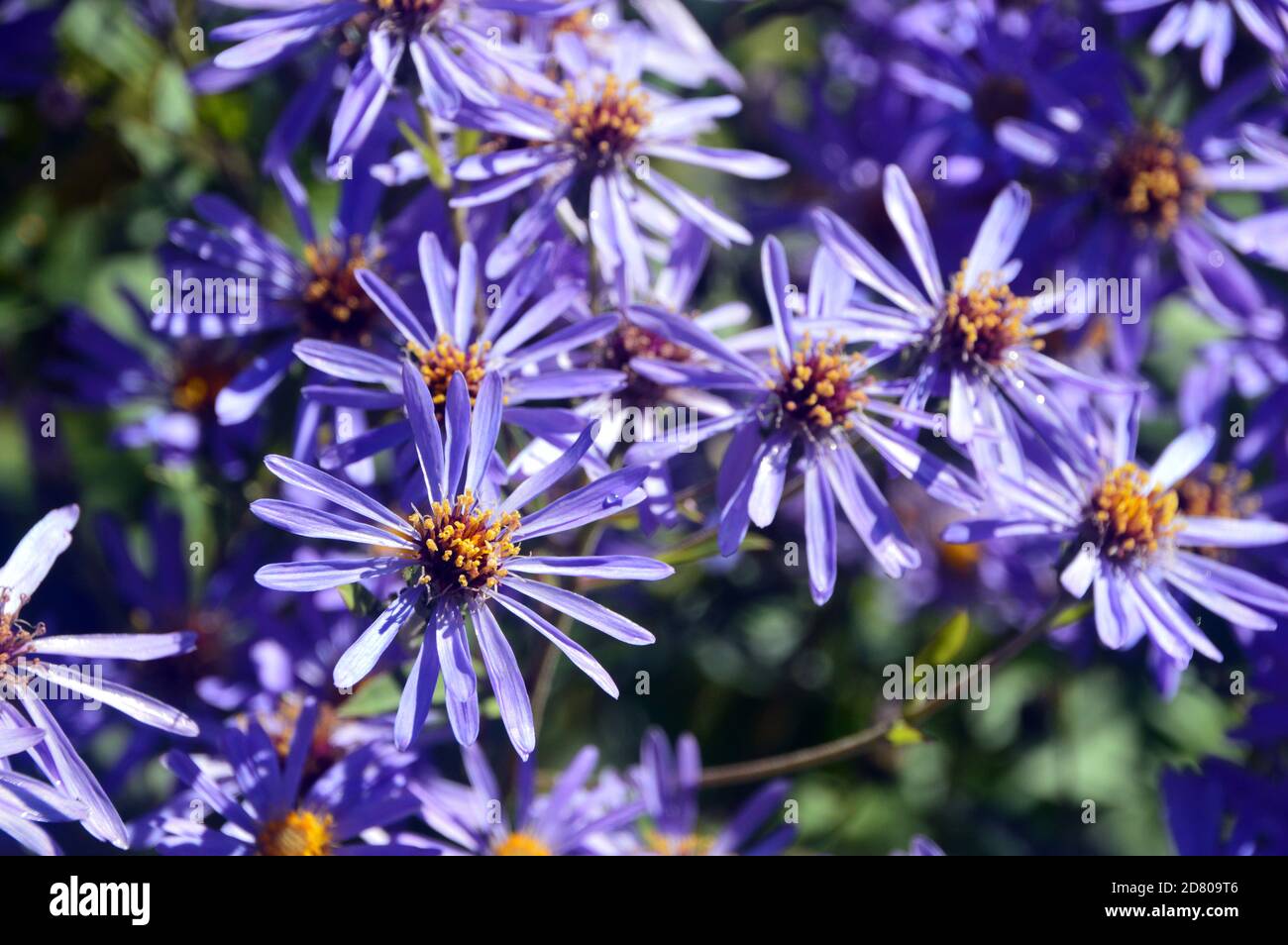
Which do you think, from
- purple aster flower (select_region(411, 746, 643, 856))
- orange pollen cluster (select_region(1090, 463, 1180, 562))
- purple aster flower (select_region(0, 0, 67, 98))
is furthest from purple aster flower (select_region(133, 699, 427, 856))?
purple aster flower (select_region(0, 0, 67, 98))

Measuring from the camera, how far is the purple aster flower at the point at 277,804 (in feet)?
7.18

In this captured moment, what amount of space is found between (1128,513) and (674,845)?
106cm

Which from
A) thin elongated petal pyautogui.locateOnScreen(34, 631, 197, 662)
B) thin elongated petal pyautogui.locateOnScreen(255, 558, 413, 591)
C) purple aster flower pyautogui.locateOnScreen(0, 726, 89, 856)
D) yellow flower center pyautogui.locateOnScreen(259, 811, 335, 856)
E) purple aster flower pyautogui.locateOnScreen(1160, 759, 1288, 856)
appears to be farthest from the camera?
purple aster flower pyautogui.locateOnScreen(1160, 759, 1288, 856)

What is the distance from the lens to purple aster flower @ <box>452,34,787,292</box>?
2.33 m

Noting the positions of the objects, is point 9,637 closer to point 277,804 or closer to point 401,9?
point 277,804

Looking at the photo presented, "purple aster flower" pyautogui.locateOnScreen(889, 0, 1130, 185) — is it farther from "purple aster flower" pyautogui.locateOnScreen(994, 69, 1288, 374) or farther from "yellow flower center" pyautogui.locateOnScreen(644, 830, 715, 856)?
"yellow flower center" pyautogui.locateOnScreen(644, 830, 715, 856)

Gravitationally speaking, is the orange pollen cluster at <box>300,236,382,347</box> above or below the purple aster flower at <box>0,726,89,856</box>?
above

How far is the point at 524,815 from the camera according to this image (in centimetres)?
245

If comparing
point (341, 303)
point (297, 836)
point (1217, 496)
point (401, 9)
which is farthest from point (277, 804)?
point (1217, 496)

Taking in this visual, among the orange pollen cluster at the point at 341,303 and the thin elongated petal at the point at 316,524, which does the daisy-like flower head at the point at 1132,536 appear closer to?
the thin elongated petal at the point at 316,524

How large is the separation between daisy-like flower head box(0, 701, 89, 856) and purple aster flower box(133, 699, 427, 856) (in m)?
0.22

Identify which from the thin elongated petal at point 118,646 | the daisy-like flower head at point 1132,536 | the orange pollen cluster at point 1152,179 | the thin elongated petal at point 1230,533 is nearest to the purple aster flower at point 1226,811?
the daisy-like flower head at point 1132,536

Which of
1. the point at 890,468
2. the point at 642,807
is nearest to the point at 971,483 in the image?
the point at 890,468

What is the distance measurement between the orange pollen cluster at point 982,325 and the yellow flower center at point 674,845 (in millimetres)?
1067
